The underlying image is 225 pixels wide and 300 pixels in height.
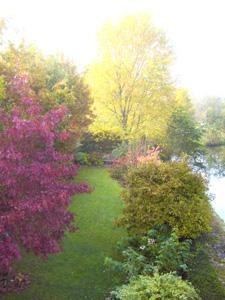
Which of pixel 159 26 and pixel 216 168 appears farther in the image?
pixel 216 168

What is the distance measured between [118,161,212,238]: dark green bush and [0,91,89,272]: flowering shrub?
429 centimetres

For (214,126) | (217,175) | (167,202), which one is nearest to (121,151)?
(217,175)

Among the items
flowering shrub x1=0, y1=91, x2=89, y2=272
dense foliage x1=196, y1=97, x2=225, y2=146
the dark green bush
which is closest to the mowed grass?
the dark green bush

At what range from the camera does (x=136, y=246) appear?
38.5 feet

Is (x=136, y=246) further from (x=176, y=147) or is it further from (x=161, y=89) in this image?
(x=176, y=147)

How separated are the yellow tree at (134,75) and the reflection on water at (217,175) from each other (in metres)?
6.13

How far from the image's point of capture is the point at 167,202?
11.9 m

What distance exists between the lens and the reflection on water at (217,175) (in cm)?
2373

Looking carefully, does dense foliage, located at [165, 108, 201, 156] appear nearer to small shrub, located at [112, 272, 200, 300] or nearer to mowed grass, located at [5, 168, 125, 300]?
mowed grass, located at [5, 168, 125, 300]

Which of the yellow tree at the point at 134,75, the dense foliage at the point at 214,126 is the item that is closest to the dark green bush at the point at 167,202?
the yellow tree at the point at 134,75

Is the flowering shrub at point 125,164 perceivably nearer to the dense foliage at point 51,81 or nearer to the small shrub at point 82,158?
the small shrub at point 82,158

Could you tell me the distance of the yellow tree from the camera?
2456cm

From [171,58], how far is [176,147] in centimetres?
914

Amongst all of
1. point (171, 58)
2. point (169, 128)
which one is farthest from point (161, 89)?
point (169, 128)
